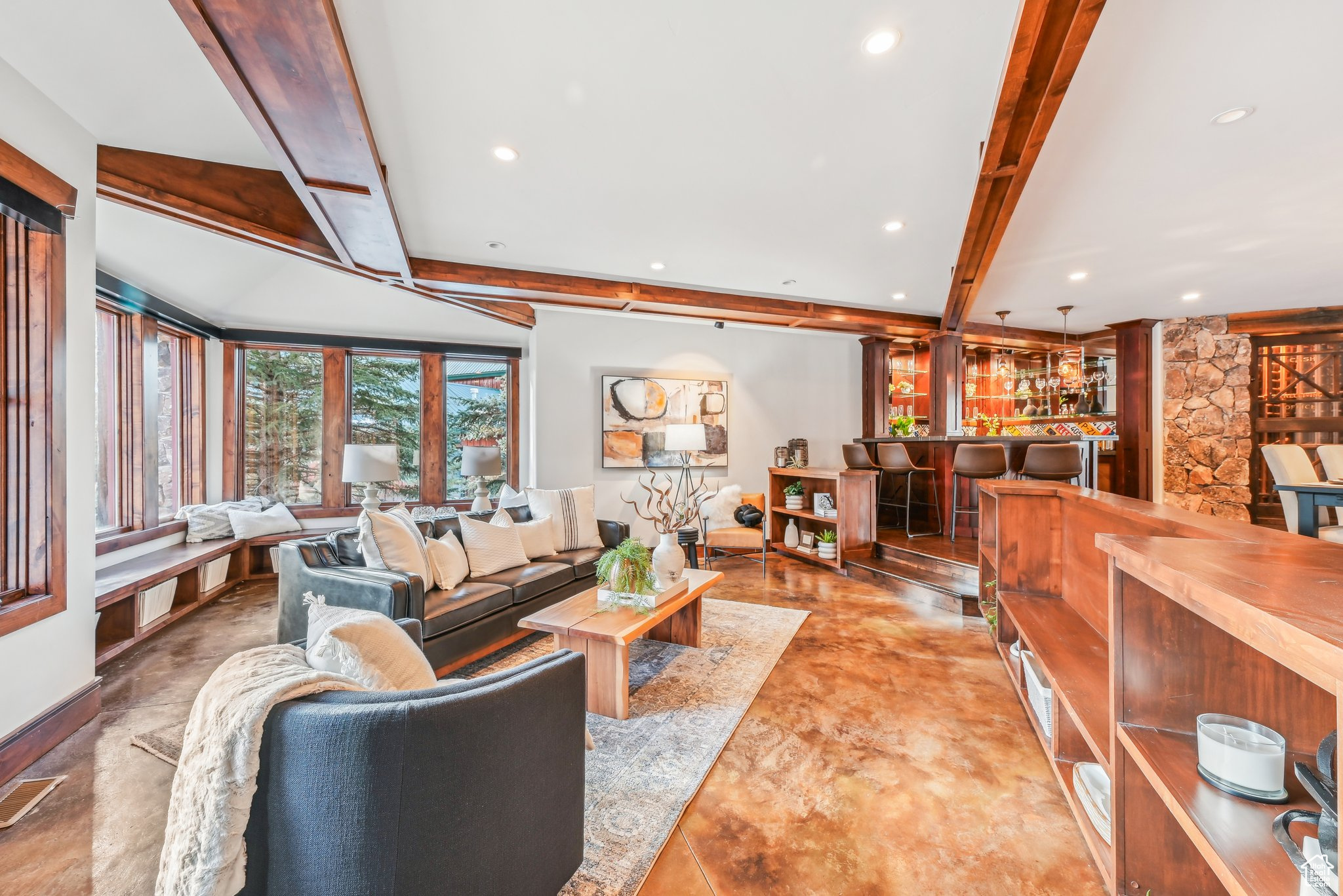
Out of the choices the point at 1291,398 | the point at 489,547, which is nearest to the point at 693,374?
the point at 489,547

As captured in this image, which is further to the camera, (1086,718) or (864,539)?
(864,539)

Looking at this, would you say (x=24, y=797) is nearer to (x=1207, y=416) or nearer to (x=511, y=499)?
(x=511, y=499)

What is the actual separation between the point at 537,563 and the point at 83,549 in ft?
7.35

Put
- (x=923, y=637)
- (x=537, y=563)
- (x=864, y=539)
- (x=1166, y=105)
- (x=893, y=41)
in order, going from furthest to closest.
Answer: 1. (x=864, y=539)
2. (x=537, y=563)
3. (x=923, y=637)
4. (x=1166, y=105)
5. (x=893, y=41)

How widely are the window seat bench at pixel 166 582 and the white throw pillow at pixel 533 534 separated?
202 cm

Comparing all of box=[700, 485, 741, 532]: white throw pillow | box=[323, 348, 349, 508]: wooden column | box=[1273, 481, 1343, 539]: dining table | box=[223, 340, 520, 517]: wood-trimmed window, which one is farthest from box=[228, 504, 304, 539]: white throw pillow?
box=[1273, 481, 1343, 539]: dining table

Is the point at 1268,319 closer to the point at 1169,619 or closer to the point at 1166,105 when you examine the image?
the point at 1166,105

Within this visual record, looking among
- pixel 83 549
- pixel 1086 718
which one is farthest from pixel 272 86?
pixel 1086 718

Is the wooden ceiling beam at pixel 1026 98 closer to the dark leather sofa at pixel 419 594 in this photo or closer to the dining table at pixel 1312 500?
the dining table at pixel 1312 500

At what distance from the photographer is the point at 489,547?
3590 mm

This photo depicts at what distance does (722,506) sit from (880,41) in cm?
438

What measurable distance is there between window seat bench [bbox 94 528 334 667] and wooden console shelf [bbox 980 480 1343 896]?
Result: 4.00 m

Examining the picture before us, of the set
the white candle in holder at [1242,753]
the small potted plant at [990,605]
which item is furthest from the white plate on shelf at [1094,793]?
the small potted plant at [990,605]

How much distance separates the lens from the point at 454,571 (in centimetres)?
326
